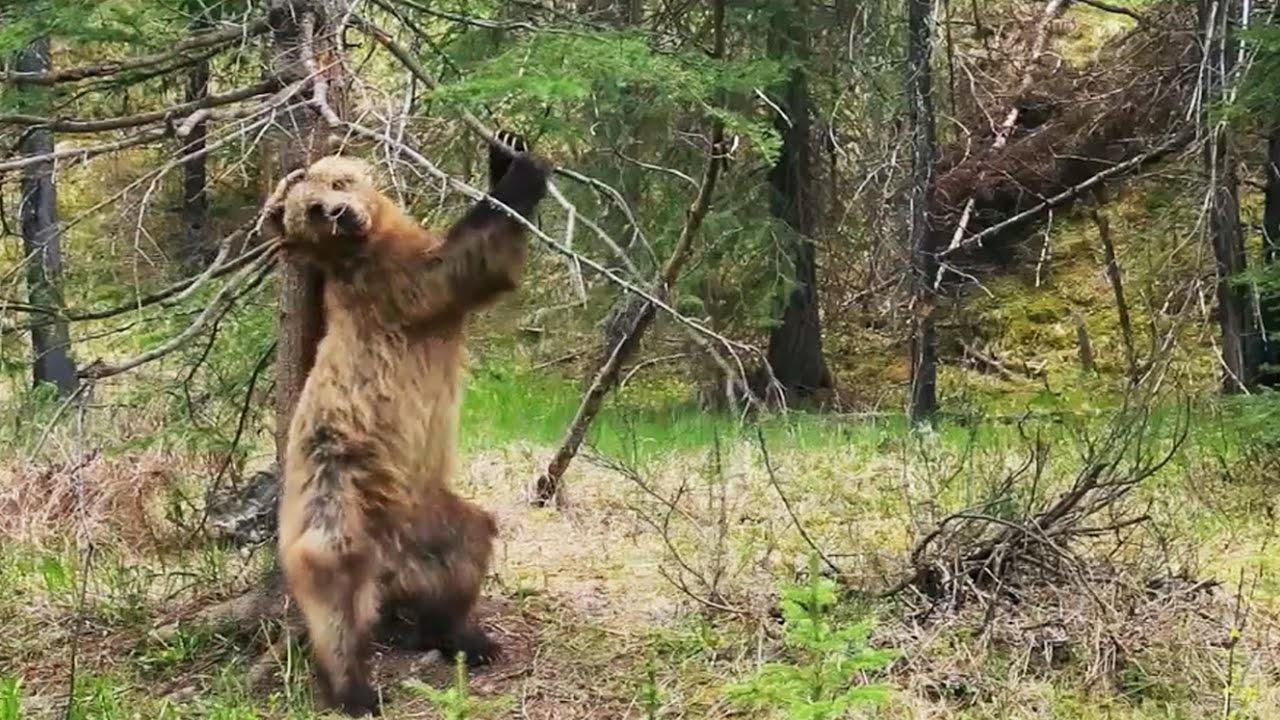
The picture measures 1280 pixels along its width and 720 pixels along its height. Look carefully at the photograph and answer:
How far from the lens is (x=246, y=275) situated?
17.2ft

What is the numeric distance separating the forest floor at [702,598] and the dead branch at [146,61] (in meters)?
1.24

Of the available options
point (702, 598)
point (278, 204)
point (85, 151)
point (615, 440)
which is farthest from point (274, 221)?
point (615, 440)

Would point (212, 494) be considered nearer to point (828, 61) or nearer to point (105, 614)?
point (105, 614)

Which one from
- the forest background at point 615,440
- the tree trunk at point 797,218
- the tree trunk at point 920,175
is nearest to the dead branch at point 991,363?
the tree trunk at point 797,218

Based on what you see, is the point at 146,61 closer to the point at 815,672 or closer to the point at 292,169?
the point at 292,169

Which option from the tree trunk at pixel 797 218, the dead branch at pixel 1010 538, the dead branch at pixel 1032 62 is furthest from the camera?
the dead branch at pixel 1032 62

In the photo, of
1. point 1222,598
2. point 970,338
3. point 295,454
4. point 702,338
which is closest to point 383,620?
point 295,454

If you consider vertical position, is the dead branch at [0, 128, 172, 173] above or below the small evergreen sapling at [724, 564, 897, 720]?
above

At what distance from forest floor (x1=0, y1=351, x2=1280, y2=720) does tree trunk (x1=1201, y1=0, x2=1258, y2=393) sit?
132 centimetres

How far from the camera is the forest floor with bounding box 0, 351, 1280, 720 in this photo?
529 centimetres

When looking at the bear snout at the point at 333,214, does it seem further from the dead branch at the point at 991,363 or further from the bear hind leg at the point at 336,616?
the dead branch at the point at 991,363

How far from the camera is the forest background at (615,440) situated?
200 inches

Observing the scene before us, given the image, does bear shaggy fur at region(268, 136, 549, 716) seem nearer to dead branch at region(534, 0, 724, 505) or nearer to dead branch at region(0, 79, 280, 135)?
dead branch at region(0, 79, 280, 135)

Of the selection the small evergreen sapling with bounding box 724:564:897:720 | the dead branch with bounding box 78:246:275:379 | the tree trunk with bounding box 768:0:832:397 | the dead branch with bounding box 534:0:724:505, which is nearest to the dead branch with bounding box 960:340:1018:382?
the tree trunk with bounding box 768:0:832:397
